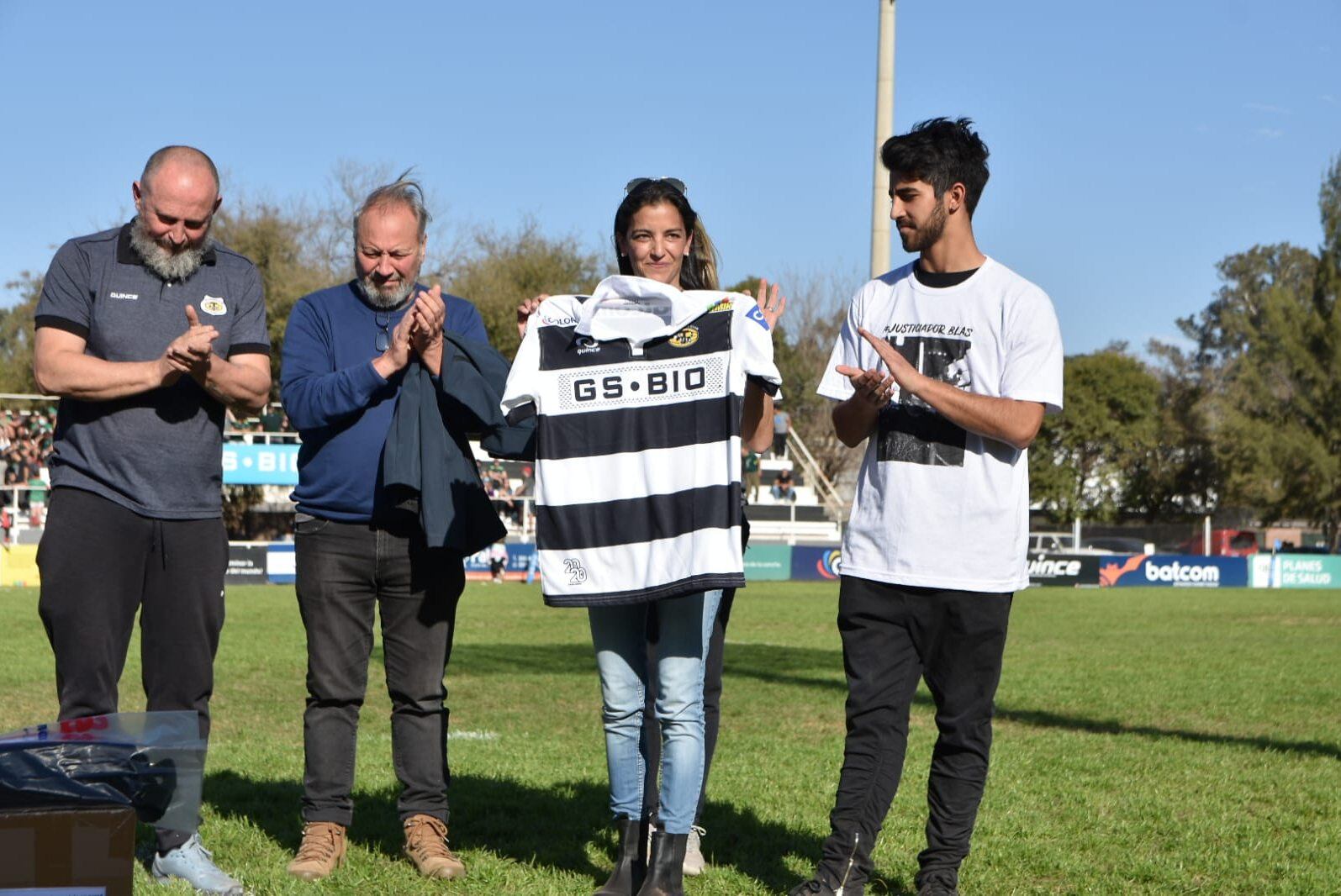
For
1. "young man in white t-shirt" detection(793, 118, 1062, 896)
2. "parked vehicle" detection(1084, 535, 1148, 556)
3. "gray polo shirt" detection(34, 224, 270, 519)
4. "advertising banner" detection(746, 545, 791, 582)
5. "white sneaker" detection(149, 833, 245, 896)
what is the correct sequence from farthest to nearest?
"parked vehicle" detection(1084, 535, 1148, 556), "advertising banner" detection(746, 545, 791, 582), "gray polo shirt" detection(34, 224, 270, 519), "white sneaker" detection(149, 833, 245, 896), "young man in white t-shirt" detection(793, 118, 1062, 896)

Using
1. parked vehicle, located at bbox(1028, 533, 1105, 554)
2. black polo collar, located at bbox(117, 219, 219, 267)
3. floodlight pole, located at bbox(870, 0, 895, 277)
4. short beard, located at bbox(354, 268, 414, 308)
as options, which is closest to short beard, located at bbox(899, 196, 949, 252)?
short beard, located at bbox(354, 268, 414, 308)

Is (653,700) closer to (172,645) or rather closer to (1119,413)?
(172,645)

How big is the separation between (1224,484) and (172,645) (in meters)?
67.7

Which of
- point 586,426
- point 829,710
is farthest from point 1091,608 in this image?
point 586,426

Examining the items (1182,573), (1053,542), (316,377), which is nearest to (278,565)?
(1182,573)

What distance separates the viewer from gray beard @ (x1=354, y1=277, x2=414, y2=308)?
4672 millimetres

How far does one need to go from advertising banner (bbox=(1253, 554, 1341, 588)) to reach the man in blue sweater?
3846 centimetres

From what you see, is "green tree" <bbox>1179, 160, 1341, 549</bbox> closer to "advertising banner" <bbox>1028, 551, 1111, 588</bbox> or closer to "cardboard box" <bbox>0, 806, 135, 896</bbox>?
"advertising banner" <bbox>1028, 551, 1111, 588</bbox>

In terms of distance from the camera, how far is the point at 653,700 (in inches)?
166

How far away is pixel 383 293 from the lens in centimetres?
468

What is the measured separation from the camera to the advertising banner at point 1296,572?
3972cm

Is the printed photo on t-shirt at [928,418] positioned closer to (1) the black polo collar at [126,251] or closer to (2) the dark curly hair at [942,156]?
(2) the dark curly hair at [942,156]

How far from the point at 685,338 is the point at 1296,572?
40.7m

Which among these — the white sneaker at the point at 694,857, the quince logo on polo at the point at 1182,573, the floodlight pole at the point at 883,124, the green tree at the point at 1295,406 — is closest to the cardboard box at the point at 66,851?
the white sneaker at the point at 694,857
